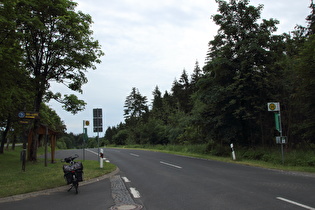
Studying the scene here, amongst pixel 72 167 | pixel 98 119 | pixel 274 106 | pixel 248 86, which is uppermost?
pixel 248 86

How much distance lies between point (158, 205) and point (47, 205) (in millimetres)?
2966

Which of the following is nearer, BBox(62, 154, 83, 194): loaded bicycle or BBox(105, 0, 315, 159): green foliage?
BBox(62, 154, 83, 194): loaded bicycle

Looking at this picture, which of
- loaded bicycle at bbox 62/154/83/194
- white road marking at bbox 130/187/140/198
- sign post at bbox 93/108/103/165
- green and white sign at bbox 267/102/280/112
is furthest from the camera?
sign post at bbox 93/108/103/165

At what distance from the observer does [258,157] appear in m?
17.4

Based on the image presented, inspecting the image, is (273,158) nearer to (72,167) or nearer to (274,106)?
(274,106)

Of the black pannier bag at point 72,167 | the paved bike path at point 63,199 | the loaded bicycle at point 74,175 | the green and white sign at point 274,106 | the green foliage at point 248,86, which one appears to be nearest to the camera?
the paved bike path at point 63,199

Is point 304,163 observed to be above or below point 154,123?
below

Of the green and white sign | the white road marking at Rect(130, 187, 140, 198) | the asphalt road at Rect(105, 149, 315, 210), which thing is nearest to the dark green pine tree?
the green and white sign

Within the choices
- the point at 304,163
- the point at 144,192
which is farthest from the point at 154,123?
the point at 144,192

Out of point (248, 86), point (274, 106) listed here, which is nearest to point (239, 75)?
point (248, 86)

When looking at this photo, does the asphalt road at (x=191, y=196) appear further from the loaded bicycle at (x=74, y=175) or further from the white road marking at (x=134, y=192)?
the loaded bicycle at (x=74, y=175)

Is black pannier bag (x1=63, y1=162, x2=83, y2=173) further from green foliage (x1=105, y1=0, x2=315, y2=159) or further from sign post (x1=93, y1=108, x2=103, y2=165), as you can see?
green foliage (x1=105, y1=0, x2=315, y2=159)

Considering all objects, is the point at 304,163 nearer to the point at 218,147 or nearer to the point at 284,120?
the point at 284,120

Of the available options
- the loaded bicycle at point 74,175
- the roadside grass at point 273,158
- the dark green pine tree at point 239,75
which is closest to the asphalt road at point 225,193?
the loaded bicycle at point 74,175
